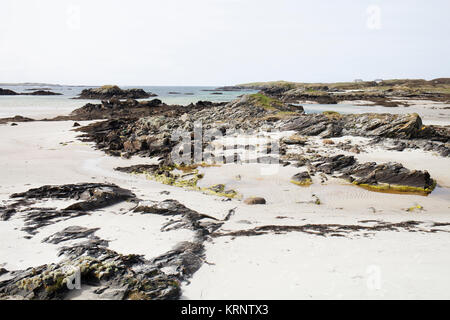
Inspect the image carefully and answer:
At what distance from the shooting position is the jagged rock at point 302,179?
51.5 feet

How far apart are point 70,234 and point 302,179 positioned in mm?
11961

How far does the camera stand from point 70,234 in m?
9.01

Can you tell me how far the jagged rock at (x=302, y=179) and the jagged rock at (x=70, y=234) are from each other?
10.8 metres

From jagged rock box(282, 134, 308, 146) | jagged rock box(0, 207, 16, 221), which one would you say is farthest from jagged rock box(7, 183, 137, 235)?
jagged rock box(282, 134, 308, 146)

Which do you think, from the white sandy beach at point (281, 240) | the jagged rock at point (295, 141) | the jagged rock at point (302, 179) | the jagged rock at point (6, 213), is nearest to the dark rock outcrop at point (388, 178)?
the white sandy beach at point (281, 240)

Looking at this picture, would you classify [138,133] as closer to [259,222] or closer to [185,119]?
[185,119]

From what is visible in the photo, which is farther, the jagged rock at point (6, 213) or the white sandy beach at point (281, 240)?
the jagged rock at point (6, 213)

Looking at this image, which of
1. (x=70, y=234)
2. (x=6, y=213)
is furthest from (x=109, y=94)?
(x=70, y=234)

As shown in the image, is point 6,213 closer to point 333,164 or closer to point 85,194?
point 85,194

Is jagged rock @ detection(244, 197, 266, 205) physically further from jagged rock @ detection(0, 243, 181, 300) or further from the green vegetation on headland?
the green vegetation on headland

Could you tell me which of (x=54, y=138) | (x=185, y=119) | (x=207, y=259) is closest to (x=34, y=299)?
(x=207, y=259)

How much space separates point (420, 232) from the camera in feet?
31.2

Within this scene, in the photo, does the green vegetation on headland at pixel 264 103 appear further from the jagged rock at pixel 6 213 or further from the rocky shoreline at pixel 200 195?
the jagged rock at pixel 6 213
